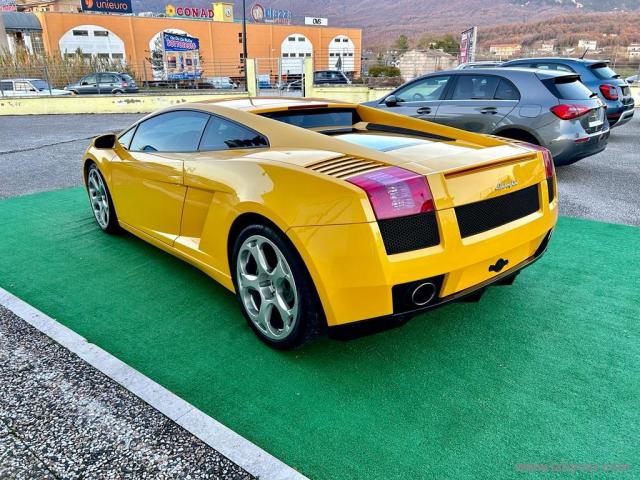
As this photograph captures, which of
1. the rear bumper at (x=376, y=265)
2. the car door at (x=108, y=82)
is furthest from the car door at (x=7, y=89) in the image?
the rear bumper at (x=376, y=265)

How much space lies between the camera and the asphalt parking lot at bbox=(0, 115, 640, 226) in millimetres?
5629

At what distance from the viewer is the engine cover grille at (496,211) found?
234 cm

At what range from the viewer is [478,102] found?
685 centimetres

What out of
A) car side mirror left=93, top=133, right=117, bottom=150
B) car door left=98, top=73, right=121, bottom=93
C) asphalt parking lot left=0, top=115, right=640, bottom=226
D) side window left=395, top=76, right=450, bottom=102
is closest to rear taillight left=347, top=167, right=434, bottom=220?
car side mirror left=93, top=133, right=117, bottom=150

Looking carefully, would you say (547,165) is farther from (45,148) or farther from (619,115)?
(45,148)

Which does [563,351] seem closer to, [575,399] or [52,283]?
[575,399]

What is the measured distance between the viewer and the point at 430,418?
7.29 feet

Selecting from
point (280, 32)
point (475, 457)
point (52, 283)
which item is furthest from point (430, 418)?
point (280, 32)

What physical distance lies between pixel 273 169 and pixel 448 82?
5612mm

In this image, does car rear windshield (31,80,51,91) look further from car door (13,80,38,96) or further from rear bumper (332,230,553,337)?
rear bumper (332,230,553,337)

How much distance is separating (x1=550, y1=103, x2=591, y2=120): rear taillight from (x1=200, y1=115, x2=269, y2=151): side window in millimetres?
4780

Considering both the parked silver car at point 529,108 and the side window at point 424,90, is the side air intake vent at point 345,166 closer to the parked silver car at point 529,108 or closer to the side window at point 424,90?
the parked silver car at point 529,108

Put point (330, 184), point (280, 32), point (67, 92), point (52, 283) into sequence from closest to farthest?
point (330, 184)
point (52, 283)
point (67, 92)
point (280, 32)

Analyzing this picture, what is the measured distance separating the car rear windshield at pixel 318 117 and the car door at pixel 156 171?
552mm
